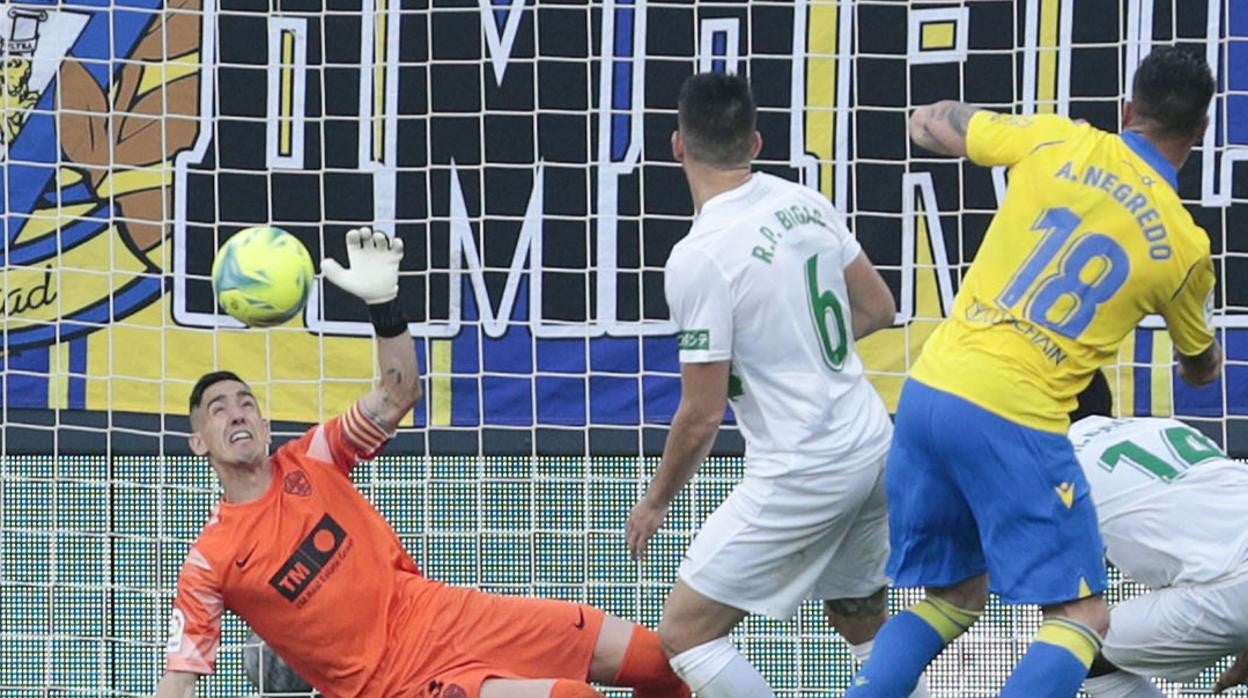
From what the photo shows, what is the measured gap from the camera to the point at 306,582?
604 centimetres

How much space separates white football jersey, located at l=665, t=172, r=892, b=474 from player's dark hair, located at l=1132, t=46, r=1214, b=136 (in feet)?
2.70

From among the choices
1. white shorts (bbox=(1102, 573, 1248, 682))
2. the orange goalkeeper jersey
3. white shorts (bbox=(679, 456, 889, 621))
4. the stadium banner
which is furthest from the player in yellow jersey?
the stadium banner

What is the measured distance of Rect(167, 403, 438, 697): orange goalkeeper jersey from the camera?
5.98m

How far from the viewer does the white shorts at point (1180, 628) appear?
5.77 m

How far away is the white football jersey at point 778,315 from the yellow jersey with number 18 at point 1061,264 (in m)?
0.36

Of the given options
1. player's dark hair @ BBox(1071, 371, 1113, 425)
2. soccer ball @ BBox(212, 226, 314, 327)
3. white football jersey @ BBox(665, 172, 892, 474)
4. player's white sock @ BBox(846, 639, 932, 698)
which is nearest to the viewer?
white football jersey @ BBox(665, 172, 892, 474)

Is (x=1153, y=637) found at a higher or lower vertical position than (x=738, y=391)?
lower

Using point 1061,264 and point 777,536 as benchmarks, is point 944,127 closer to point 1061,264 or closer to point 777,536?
point 1061,264

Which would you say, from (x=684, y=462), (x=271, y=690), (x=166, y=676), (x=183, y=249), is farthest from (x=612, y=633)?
(x=183, y=249)

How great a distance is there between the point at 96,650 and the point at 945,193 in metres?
3.23

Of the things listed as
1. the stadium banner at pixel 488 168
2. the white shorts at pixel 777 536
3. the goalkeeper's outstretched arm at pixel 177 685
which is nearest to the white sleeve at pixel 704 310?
the white shorts at pixel 777 536

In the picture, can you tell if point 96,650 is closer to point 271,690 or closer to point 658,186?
point 271,690

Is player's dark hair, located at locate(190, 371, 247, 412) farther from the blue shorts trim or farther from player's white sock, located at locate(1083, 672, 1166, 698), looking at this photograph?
player's white sock, located at locate(1083, 672, 1166, 698)

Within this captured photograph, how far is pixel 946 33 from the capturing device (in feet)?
24.8
